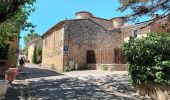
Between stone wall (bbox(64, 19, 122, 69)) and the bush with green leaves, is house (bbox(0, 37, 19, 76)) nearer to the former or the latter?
stone wall (bbox(64, 19, 122, 69))

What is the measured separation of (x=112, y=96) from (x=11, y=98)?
189 inches

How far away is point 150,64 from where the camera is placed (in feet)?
47.6

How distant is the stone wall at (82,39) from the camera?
31.8m

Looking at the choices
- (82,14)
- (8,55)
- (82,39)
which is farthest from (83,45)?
(8,55)

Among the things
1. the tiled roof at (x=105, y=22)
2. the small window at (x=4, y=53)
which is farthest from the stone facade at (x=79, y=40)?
the small window at (x=4, y=53)

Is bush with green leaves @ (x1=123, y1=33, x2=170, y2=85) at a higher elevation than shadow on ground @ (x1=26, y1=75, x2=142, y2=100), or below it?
higher

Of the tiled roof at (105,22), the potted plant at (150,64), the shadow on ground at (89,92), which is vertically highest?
the tiled roof at (105,22)

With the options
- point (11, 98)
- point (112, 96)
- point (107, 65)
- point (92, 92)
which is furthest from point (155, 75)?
point (107, 65)

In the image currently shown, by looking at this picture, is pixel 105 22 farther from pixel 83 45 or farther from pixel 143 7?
pixel 143 7

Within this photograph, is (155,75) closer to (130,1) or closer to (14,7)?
(130,1)

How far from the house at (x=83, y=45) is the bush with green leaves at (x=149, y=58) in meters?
14.6

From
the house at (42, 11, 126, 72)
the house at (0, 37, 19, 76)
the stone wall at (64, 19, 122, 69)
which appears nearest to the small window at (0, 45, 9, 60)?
the house at (0, 37, 19, 76)

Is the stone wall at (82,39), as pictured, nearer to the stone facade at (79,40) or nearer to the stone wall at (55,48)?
the stone facade at (79,40)

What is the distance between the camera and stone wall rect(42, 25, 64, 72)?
32.9m
